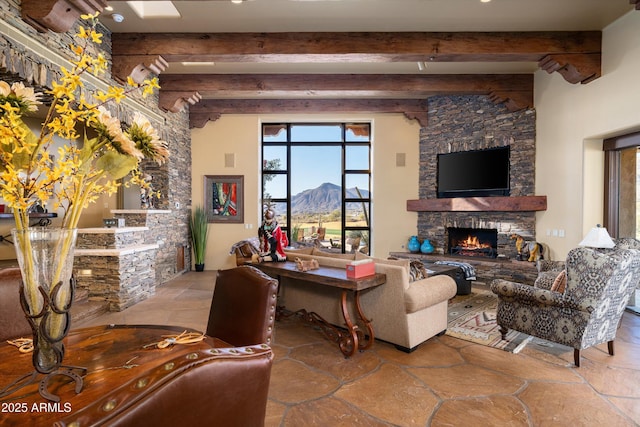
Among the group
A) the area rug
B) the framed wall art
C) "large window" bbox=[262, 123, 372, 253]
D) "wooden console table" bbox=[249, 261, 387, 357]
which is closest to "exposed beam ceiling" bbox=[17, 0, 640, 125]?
"large window" bbox=[262, 123, 372, 253]

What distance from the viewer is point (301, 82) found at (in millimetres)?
5914

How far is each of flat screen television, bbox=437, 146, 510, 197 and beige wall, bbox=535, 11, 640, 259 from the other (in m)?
0.59

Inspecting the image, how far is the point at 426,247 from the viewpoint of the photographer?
6777 mm

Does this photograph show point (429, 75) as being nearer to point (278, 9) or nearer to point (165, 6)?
point (278, 9)

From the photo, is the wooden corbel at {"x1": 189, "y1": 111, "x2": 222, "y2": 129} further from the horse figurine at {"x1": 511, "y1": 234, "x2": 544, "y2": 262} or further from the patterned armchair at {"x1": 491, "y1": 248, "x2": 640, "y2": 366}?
the patterned armchair at {"x1": 491, "y1": 248, "x2": 640, "y2": 366}

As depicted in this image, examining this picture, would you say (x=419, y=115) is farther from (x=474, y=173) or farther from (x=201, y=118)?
(x=201, y=118)

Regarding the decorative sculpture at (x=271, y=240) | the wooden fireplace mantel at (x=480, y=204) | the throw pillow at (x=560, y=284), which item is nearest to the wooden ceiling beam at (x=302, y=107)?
the wooden fireplace mantel at (x=480, y=204)

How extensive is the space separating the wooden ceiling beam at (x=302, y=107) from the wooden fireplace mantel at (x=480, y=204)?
5.57 feet

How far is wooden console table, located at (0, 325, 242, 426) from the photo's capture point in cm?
56

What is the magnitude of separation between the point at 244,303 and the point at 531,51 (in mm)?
4914

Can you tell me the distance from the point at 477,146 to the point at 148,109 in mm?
5781

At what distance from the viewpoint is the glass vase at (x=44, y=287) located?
1012mm

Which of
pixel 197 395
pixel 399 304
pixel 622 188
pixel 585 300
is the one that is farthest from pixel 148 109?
pixel 622 188

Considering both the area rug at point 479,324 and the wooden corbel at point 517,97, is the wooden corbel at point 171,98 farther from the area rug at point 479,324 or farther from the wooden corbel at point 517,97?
the area rug at point 479,324
